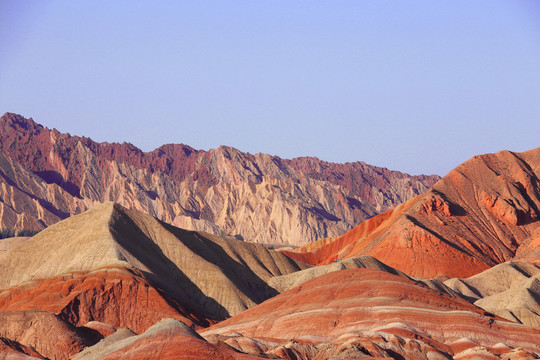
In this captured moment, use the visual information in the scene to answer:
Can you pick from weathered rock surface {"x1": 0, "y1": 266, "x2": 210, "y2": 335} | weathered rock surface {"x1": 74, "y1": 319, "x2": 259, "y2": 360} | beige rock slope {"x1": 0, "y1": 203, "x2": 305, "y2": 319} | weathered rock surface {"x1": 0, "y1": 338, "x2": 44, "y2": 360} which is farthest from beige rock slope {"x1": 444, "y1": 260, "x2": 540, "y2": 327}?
weathered rock surface {"x1": 74, "y1": 319, "x2": 259, "y2": 360}

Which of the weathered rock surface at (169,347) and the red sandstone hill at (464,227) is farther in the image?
the red sandstone hill at (464,227)

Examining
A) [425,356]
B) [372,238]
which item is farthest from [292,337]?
[372,238]

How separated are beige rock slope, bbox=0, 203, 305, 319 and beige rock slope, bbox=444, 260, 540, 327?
30589 millimetres

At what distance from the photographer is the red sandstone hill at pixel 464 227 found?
548 ft

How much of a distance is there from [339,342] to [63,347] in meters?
26.2

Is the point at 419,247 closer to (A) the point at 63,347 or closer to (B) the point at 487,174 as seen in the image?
(B) the point at 487,174

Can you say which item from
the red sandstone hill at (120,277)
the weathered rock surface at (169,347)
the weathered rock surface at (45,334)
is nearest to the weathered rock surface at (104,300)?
the red sandstone hill at (120,277)

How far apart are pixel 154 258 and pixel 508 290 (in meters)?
51.5

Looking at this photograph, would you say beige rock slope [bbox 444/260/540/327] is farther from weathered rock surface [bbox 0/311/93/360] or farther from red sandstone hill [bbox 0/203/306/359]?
weathered rock surface [bbox 0/311/93/360]

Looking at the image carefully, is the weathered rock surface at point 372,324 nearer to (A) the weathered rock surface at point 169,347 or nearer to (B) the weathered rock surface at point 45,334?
(A) the weathered rock surface at point 169,347

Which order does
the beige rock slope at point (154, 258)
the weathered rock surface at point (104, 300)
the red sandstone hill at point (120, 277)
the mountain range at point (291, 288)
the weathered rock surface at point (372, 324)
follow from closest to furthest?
1. the weathered rock surface at point (372, 324)
2. the mountain range at point (291, 288)
3. the red sandstone hill at point (120, 277)
4. the weathered rock surface at point (104, 300)
5. the beige rock slope at point (154, 258)

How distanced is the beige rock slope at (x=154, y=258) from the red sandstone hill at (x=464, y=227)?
27761 mm

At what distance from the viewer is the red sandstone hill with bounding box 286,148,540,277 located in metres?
167

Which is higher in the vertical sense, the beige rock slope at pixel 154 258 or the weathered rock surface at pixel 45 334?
the beige rock slope at pixel 154 258
